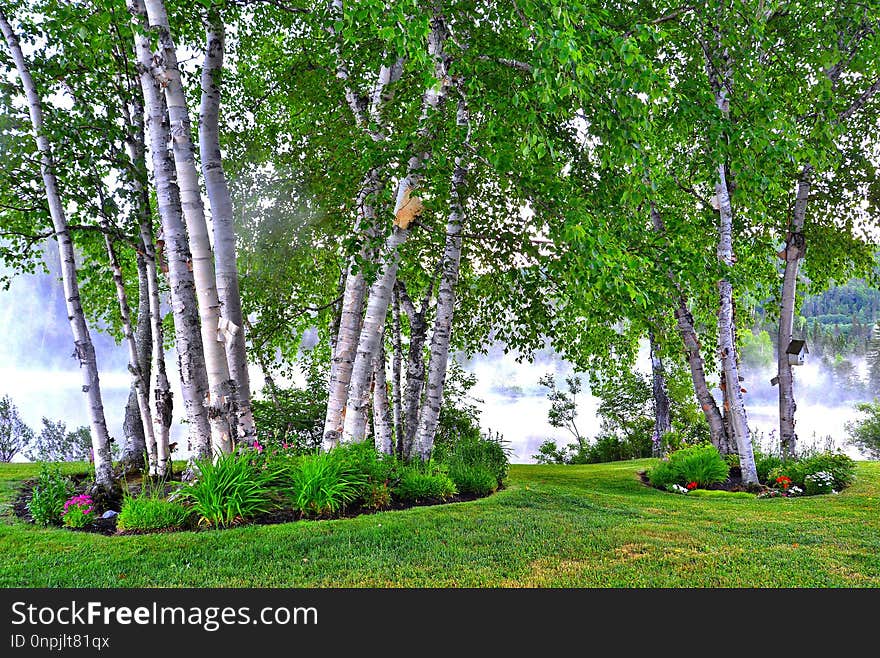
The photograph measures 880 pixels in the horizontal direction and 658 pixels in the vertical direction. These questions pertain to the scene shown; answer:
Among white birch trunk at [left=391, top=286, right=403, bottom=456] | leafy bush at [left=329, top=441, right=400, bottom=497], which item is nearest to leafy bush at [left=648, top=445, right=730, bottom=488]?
white birch trunk at [left=391, top=286, right=403, bottom=456]

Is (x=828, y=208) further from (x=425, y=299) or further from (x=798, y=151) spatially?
(x=425, y=299)

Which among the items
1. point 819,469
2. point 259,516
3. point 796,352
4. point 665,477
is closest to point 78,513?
point 259,516

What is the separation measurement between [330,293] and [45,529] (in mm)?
7144

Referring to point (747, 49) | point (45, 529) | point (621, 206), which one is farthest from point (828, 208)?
point (45, 529)

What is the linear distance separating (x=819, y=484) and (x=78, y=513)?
1003cm

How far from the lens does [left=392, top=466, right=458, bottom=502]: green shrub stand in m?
6.61

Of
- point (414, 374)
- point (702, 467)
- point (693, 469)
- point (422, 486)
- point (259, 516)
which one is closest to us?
point (259, 516)

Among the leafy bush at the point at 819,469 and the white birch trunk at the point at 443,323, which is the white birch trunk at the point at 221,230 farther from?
the leafy bush at the point at 819,469

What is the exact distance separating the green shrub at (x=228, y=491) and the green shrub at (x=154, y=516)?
135 mm

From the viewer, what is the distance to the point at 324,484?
5.61 m

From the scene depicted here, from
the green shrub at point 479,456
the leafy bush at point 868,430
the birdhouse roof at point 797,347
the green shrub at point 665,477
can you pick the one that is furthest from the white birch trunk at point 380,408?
the leafy bush at point 868,430

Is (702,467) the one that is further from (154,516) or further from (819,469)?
(154,516)

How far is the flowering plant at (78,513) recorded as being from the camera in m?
5.48

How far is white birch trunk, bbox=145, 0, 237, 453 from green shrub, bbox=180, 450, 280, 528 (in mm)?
265
